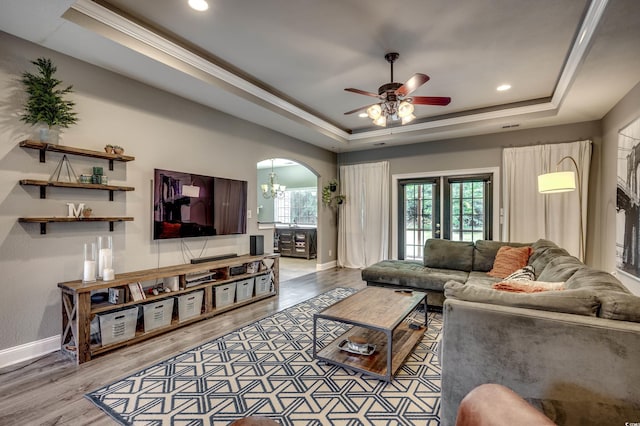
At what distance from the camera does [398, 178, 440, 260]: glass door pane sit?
632 centimetres

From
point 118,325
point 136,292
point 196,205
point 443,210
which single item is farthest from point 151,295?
point 443,210

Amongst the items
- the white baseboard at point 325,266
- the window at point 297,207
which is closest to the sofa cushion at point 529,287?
the white baseboard at point 325,266

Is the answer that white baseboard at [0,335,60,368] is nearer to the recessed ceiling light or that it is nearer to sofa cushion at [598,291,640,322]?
the recessed ceiling light

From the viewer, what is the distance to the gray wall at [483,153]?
191 inches

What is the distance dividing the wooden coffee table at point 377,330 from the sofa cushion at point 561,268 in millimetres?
1149

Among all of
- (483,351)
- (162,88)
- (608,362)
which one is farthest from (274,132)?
(608,362)

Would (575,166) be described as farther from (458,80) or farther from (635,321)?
(635,321)

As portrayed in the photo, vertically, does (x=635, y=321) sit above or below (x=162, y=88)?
below

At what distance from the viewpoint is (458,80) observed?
408 centimetres

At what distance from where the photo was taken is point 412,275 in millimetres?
4078

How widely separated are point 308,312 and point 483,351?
8.63 ft

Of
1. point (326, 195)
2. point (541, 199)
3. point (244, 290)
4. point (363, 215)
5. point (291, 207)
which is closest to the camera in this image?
point (244, 290)

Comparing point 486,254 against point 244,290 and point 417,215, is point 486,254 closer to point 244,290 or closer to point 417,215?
point 417,215

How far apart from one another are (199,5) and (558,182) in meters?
4.60
